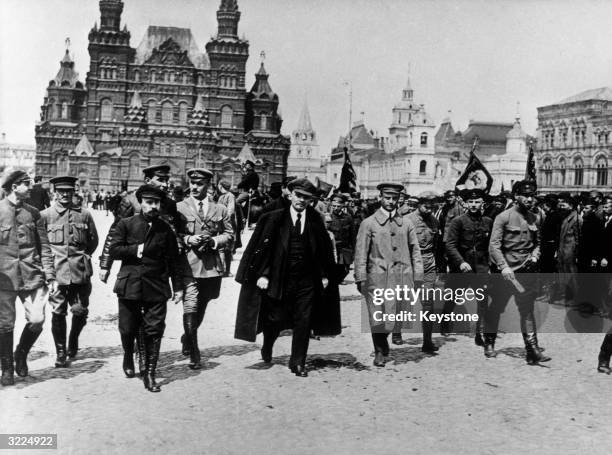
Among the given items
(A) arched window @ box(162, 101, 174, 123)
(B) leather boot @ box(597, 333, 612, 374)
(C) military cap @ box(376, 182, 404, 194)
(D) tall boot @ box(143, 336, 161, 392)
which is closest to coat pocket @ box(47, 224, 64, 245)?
(D) tall boot @ box(143, 336, 161, 392)

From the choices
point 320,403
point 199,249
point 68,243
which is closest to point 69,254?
point 68,243

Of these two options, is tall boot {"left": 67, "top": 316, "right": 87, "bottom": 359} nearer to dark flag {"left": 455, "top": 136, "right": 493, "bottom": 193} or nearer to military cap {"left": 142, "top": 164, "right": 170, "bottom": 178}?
military cap {"left": 142, "top": 164, "right": 170, "bottom": 178}

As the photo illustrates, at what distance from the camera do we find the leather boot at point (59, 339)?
22.9 ft

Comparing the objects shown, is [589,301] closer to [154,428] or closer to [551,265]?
[551,265]

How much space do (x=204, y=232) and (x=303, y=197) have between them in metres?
1.18

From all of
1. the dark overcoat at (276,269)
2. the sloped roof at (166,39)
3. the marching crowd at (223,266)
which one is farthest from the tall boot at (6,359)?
the sloped roof at (166,39)

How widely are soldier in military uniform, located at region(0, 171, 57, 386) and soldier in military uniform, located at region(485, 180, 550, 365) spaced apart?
4.59 meters

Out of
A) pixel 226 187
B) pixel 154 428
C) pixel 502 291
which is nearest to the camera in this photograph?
pixel 154 428

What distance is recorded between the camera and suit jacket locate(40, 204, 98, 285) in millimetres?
7238

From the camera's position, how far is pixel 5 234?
21.6 feet

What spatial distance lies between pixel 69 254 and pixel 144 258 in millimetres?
1140

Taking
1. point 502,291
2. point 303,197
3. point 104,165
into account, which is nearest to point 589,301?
point 502,291

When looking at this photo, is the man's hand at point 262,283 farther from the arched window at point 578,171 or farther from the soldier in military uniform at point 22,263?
the arched window at point 578,171

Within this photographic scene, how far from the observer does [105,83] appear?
75.7m
